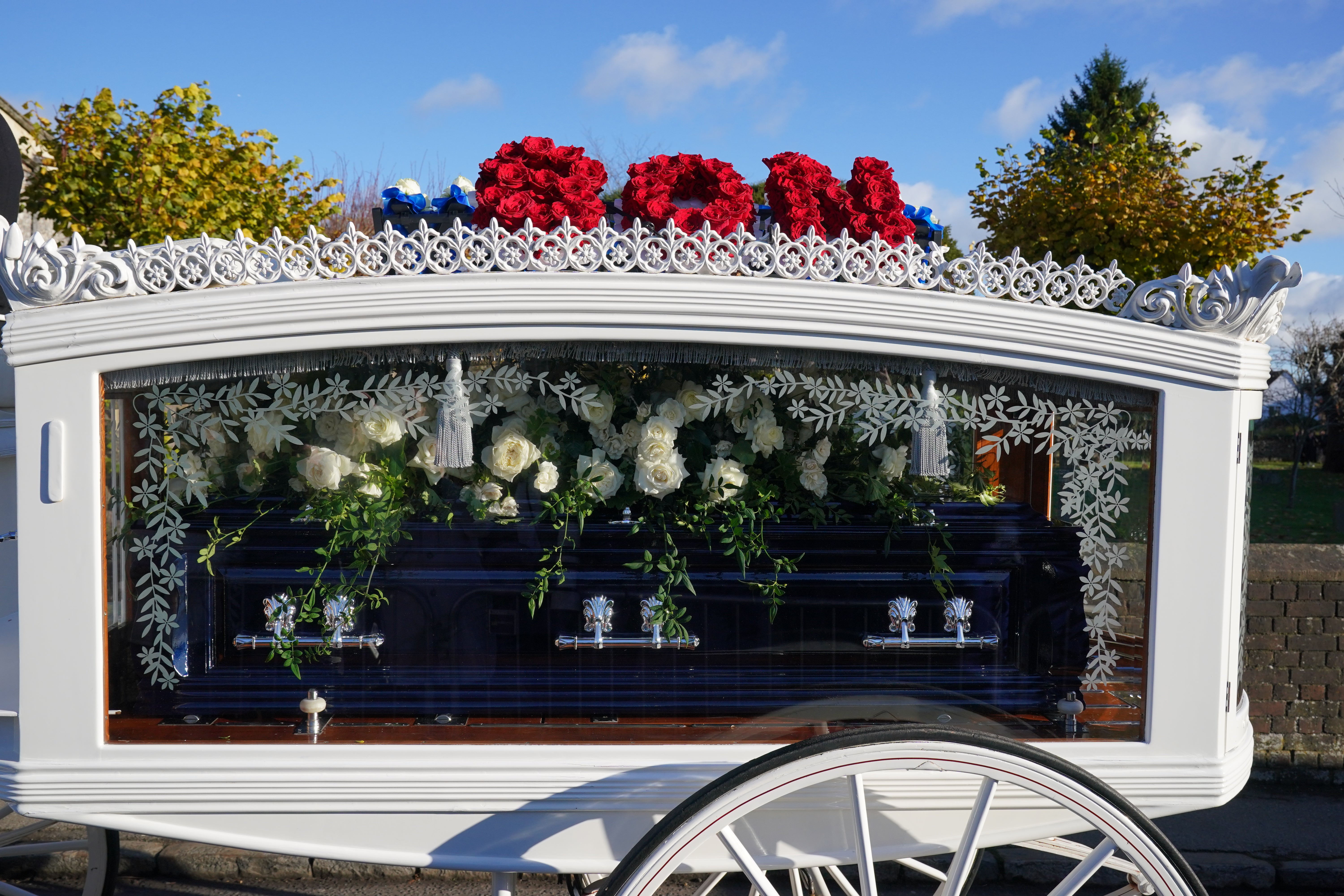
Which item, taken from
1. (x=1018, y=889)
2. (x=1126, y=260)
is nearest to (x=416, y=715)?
(x=1018, y=889)

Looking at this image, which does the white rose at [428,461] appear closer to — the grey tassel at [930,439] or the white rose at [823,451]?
the white rose at [823,451]

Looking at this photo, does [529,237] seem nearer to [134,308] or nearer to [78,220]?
[134,308]

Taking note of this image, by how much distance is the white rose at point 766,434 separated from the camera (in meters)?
1.74

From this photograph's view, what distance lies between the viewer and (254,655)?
1768 millimetres

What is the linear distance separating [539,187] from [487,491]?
586mm

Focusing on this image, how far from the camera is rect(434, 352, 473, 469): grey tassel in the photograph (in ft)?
5.42

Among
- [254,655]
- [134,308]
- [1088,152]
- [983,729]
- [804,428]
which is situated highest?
[1088,152]

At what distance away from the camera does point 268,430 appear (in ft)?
5.55

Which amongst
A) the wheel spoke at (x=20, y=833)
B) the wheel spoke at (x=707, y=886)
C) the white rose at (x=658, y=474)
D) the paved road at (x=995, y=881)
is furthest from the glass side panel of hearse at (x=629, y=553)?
the paved road at (x=995, y=881)

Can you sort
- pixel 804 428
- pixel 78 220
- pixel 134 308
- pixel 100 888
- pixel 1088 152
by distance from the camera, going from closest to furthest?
pixel 134 308 → pixel 804 428 → pixel 100 888 → pixel 78 220 → pixel 1088 152

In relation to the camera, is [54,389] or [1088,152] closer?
[54,389]

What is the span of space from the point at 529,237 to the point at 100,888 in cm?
200

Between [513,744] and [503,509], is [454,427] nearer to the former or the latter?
[503,509]

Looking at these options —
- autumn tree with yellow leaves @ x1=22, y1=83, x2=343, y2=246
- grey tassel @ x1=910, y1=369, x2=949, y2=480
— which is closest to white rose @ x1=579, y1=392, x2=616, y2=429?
grey tassel @ x1=910, y1=369, x2=949, y2=480
